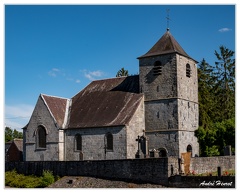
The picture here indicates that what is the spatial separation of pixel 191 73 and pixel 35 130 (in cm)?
1494

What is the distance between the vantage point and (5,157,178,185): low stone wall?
27281mm

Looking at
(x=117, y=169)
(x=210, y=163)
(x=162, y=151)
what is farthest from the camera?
(x=162, y=151)

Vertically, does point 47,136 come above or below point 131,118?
below

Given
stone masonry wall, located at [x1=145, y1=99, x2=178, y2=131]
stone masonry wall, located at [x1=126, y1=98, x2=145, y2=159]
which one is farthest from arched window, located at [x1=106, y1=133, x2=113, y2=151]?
stone masonry wall, located at [x1=145, y1=99, x2=178, y2=131]

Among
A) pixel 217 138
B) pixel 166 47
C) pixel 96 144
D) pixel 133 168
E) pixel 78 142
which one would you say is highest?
pixel 166 47

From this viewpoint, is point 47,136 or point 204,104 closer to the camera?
point 47,136

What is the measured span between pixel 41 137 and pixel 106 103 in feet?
22.1

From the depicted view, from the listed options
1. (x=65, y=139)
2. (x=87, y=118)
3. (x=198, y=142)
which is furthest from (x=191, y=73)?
(x=65, y=139)

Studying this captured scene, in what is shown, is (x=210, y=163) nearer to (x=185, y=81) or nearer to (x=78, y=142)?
(x=185, y=81)

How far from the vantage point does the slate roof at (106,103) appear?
38.4 metres

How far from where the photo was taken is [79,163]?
32031 mm

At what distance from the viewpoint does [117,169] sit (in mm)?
29672

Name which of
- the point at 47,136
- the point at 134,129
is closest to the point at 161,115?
the point at 134,129

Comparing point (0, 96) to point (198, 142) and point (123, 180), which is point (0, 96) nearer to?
point (123, 180)
